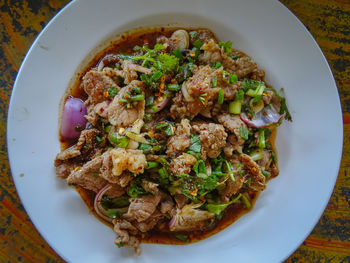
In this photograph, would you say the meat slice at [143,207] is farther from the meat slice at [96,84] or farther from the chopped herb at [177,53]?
the chopped herb at [177,53]

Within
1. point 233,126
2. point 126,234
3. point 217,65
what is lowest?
point 126,234

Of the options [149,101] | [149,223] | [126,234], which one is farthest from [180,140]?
[126,234]

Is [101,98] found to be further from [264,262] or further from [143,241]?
[264,262]

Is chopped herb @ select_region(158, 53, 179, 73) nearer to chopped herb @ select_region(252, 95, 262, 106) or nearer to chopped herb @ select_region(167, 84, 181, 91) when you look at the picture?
chopped herb @ select_region(167, 84, 181, 91)

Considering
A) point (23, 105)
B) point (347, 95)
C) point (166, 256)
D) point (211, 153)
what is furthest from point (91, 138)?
point (347, 95)

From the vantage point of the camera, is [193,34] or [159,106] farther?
[193,34]

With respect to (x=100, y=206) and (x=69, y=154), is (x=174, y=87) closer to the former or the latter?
(x=69, y=154)
